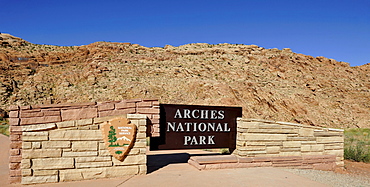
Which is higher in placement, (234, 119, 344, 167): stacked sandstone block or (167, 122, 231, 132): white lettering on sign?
(167, 122, 231, 132): white lettering on sign

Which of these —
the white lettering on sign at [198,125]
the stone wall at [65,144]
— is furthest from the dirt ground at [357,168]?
the stone wall at [65,144]

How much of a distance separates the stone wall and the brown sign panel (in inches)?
39.7

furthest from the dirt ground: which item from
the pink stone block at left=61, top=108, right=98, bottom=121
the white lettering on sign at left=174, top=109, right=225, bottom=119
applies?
the pink stone block at left=61, top=108, right=98, bottom=121

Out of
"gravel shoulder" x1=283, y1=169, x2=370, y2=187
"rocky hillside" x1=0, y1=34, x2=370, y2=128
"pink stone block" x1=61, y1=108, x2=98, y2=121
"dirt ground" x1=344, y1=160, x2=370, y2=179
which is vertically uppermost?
"rocky hillside" x1=0, y1=34, x2=370, y2=128

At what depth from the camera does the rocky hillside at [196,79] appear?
109 feet

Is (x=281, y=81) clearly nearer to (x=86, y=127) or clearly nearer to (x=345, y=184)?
(x=345, y=184)

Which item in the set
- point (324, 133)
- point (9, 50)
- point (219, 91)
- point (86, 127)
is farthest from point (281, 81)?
point (9, 50)

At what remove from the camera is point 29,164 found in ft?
19.9

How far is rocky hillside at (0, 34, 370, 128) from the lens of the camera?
33.1m

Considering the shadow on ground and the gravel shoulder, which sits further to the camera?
the shadow on ground

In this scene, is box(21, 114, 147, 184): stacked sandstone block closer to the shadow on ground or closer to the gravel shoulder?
the shadow on ground

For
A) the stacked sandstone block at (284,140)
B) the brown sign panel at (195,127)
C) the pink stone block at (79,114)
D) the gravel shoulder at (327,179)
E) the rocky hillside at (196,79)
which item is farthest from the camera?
the rocky hillside at (196,79)

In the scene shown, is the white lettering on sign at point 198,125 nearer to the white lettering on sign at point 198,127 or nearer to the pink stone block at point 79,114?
the white lettering on sign at point 198,127

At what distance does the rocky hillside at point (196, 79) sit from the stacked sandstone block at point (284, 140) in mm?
22387
